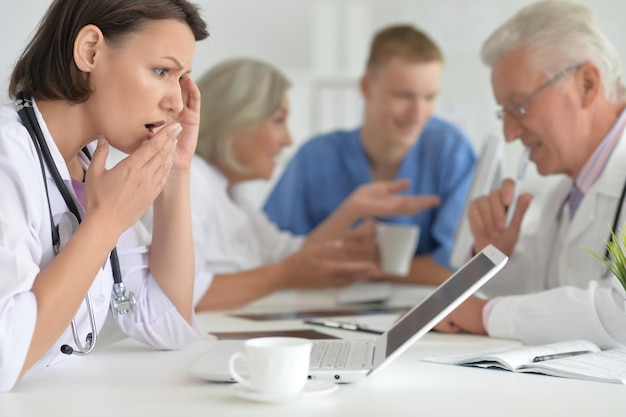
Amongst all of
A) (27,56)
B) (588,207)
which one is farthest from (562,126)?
(27,56)

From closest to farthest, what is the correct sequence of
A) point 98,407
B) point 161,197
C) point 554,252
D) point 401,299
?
point 98,407
point 161,197
point 554,252
point 401,299

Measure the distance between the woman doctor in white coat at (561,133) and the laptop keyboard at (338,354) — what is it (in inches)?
15.2

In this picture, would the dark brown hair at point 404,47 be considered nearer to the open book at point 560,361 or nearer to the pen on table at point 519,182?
the pen on table at point 519,182

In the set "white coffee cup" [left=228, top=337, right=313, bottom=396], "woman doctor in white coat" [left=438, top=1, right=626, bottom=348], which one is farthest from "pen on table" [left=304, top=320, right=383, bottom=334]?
"white coffee cup" [left=228, top=337, right=313, bottom=396]

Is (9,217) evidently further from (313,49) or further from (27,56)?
(313,49)

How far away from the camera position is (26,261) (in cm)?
99

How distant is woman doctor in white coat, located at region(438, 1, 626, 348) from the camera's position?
5.55ft

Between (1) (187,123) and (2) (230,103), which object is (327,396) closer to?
(1) (187,123)

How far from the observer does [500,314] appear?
4.91 feet

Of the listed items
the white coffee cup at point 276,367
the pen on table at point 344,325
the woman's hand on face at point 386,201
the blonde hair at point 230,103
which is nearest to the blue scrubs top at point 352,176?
the woman's hand on face at point 386,201

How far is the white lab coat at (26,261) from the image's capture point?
0.97 metres

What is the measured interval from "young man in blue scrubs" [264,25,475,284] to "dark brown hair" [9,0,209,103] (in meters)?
1.58

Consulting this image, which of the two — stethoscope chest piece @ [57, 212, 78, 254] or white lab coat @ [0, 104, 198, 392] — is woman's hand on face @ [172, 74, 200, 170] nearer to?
white lab coat @ [0, 104, 198, 392]

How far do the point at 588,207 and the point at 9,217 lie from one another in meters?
1.18
